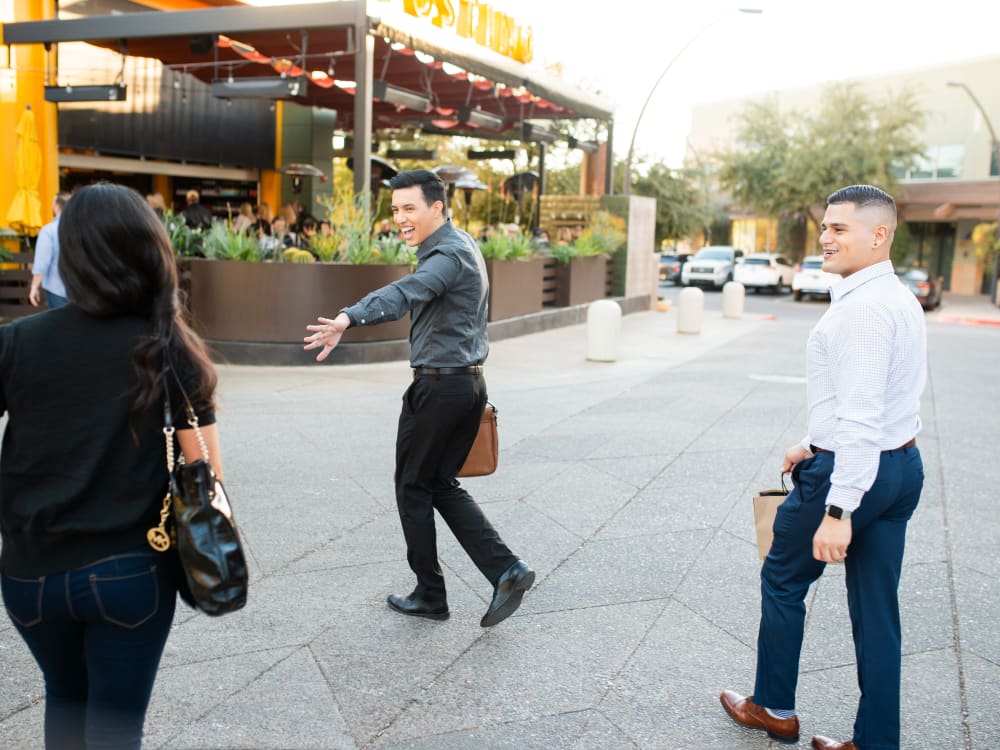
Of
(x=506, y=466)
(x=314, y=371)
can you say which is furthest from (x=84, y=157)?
(x=506, y=466)

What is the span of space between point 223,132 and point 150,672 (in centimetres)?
1996

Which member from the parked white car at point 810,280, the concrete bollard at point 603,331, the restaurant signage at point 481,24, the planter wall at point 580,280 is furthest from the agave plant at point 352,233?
the parked white car at point 810,280

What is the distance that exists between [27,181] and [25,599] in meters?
13.8

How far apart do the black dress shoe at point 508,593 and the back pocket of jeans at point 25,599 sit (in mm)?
2179

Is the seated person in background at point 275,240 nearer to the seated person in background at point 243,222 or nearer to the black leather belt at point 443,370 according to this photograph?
the seated person in background at point 243,222

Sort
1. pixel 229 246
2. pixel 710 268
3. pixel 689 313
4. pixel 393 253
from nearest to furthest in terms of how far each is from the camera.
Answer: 1. pixel 229 246
2. pixel 393 253
3. pixel 689 313
4. pixel 710 268

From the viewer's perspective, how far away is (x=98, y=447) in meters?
2.01

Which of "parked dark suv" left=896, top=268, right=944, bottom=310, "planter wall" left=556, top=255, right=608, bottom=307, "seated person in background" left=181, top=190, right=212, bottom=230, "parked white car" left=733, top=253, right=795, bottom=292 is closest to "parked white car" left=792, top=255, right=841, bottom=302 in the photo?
"parked dark suv" left=896, top=268, right=944, bottom=310

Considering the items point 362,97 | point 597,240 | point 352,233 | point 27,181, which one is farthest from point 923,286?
point 27,181

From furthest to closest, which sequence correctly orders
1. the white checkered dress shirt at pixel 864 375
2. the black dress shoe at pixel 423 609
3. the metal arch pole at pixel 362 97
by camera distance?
the metal arch pole at pixel 362 97 → the black dress shoe at pixel 423 609 → the white checkered dress shirt at pixel 864 375

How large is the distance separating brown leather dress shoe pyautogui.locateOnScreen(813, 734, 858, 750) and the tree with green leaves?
35.4m

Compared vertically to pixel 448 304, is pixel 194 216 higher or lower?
higher

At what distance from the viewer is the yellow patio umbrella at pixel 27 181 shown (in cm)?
1372

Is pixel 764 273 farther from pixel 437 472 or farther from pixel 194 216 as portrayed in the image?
pixel 437 472
